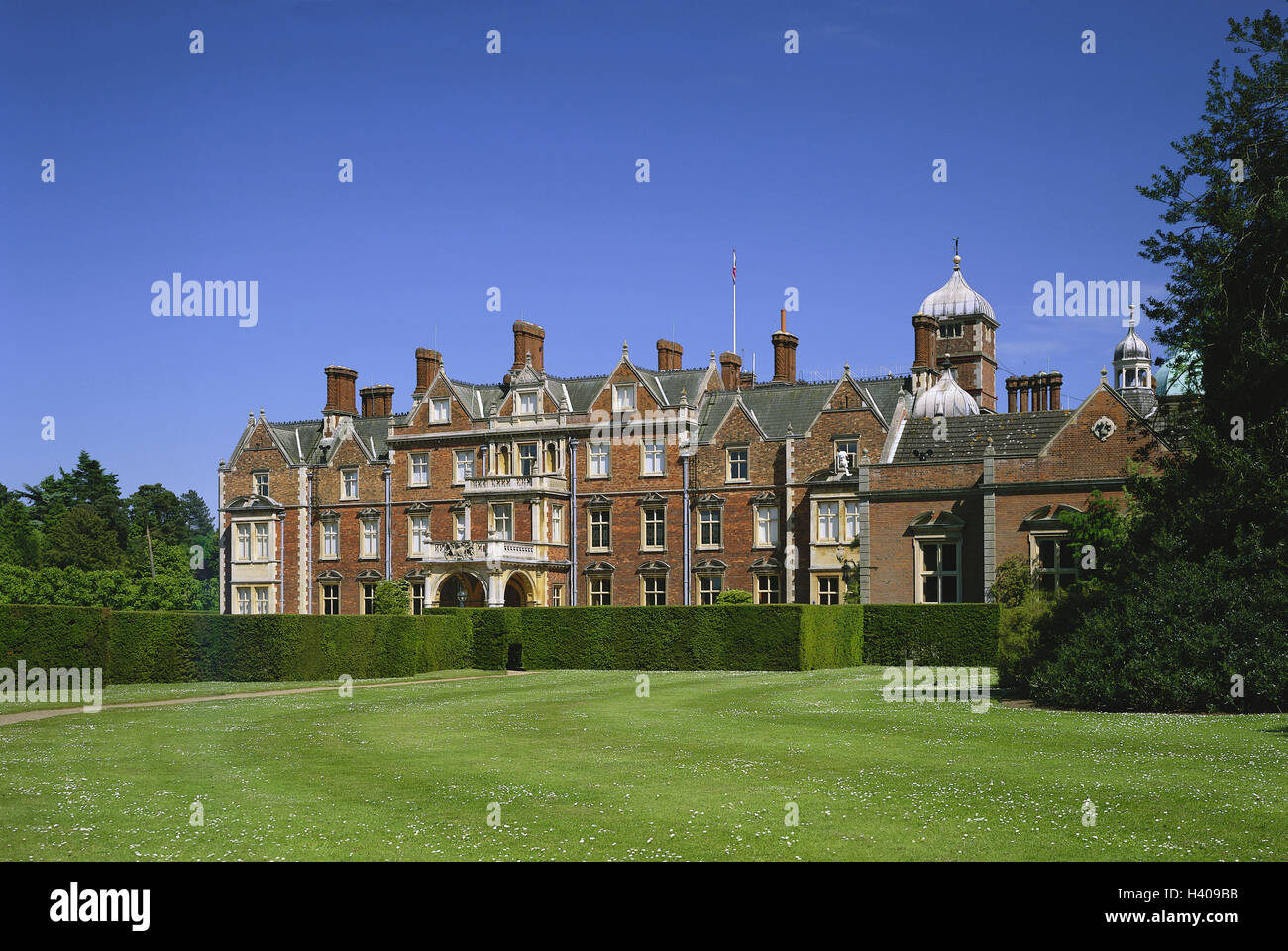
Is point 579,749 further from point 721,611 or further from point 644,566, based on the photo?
point 644,566

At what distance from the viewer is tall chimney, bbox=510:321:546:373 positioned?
192 feet

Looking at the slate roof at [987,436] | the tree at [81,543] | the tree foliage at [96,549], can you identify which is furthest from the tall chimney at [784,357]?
the tree at [81,543]

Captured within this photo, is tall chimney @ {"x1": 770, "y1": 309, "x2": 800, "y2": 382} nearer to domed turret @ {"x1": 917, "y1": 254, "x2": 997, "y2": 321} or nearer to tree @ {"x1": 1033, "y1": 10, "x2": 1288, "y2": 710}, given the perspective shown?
domed turret @ {"x1": 917, "y1": 254, "x2": 997, "y2": 321}

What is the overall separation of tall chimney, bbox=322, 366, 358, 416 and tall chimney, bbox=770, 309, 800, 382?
22.4 metres

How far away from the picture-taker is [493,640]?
126 ft

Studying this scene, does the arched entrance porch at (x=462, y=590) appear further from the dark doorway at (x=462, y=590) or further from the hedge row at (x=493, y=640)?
the hedge row at (x=493, y=640)

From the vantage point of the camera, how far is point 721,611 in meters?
35.9

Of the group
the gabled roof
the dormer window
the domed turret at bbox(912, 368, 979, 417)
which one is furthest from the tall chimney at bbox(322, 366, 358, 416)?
the domed turret at bbox(912, 368, 979, 417)

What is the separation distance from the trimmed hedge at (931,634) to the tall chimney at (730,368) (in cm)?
2220

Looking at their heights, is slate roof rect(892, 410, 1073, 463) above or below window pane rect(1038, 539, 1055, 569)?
above

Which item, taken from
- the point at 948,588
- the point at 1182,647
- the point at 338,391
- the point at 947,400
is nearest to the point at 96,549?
the point at 338,391

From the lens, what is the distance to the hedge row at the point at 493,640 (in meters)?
33.0
